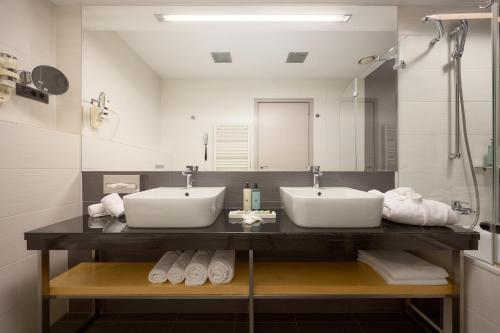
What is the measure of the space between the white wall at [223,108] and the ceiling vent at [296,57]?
0.43ft

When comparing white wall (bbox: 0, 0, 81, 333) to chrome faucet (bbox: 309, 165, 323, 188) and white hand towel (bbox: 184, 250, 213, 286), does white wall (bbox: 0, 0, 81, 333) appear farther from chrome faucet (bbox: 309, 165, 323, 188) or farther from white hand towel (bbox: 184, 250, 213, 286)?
chrome faucet (bbox: 309, 165, 323, 188)

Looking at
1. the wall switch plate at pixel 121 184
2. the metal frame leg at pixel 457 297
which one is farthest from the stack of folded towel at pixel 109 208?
the metal frame leg at pixel 457 297

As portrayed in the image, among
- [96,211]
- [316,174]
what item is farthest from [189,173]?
[316,174]

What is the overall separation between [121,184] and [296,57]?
1.42m

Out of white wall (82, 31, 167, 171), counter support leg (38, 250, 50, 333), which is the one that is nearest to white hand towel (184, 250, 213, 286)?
counter support leg (38, 250, 50, 333)

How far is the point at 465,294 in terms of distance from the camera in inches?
46.6

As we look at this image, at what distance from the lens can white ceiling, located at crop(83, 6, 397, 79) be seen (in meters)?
1.65

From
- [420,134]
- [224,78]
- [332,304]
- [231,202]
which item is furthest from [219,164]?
[420,134]

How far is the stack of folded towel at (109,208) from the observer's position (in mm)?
1405

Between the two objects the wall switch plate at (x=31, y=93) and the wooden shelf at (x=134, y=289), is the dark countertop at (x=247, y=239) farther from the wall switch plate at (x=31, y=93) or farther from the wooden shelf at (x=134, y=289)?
the wall switch plate at (x=31, y=93)

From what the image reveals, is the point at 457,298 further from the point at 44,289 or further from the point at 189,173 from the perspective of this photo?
the point at 44,289

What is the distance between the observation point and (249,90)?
1688mm

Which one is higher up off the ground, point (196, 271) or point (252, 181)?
point (252, 181)

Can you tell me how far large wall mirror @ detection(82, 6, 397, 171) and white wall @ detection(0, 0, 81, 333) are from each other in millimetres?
126
